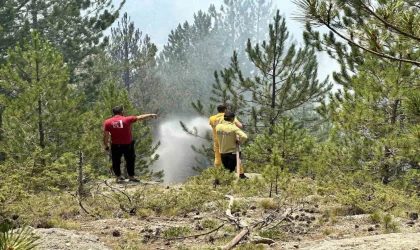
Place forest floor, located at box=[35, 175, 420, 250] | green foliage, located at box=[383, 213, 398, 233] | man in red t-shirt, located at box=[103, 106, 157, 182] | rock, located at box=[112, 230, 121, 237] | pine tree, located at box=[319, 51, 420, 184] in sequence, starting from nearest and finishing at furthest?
forest floor, located at box=[35, 175, 420, 250], rock, located at box=[112, 230, 121, 237], green foliage, located at box=[383, 213, 398, 233], man in red t-shirt, located at box=[103, 106, 157, 182], pine tree, located at box=[319, 51, 420, 184]

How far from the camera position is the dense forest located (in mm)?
4738

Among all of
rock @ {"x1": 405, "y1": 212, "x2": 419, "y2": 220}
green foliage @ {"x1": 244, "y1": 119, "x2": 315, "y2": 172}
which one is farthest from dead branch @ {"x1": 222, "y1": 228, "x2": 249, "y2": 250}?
green foliage @ {"x1": 244, "y1": 119, "x2": 315, "y2": 172}

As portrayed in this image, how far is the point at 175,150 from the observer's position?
5219cm

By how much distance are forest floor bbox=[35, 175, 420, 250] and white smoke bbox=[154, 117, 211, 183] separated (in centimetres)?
3927

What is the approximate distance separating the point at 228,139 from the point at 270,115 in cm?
1017

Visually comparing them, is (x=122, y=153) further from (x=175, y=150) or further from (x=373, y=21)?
(x=175, y=150)

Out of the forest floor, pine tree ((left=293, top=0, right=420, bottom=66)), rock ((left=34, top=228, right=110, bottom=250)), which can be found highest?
pine tree ((left=293, top=0, right=420, bottom=66))

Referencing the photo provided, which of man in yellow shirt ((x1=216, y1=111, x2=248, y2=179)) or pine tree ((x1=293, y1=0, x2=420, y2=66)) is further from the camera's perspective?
man in yellow shirt ((x1=216, y1=111, x2=248, y2=179))

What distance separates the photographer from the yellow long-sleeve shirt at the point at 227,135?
7.45 metres

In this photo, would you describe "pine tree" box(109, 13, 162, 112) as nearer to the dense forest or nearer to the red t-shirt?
the dense forest

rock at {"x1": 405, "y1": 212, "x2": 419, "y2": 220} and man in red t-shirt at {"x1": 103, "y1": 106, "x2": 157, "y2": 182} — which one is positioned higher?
man in red t-shirt at {"x1": 103, "y1": 106, "x2": 157, "y2": 182}

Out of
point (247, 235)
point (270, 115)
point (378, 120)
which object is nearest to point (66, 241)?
point (247, 235)

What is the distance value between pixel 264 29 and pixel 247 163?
402ft

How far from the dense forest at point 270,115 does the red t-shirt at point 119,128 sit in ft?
3.03
